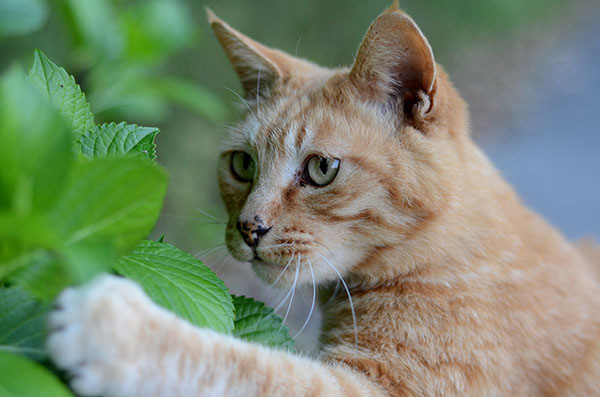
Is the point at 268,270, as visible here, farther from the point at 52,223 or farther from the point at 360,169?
the point at 52,223

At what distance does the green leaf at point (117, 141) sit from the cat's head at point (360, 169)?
598 mm

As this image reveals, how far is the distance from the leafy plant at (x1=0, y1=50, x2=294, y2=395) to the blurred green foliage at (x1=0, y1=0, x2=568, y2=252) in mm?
411

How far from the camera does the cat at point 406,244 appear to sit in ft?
5.09

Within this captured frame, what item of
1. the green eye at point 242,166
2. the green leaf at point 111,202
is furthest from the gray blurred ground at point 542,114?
the green leaf at point 111,202

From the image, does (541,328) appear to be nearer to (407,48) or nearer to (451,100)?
(451,100)

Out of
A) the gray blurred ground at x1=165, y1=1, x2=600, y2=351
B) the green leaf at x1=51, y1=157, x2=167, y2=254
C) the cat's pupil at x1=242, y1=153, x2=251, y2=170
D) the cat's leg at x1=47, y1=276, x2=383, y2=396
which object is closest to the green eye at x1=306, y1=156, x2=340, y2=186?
the cat's pupil at x1=242, y1=153, x2=251, y2=170

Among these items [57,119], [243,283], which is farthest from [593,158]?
[57,119]

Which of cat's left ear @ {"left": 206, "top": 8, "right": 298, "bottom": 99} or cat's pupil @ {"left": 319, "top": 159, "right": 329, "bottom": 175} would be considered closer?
cat's pupil @ {"left": 319, "top": 159, "right": 329, "bottom": 175}

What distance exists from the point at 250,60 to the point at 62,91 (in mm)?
1171

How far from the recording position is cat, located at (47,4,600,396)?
155cm

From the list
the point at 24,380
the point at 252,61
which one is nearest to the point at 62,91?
the point at 24,380

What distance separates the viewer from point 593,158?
253 inches

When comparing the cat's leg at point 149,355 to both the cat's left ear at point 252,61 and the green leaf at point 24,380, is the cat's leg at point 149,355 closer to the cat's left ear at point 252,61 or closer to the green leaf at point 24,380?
the green leaf at point 24,380

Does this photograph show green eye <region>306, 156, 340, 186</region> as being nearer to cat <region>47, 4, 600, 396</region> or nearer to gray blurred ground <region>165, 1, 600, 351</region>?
cat <region>47, 4, 600, 396</region>
